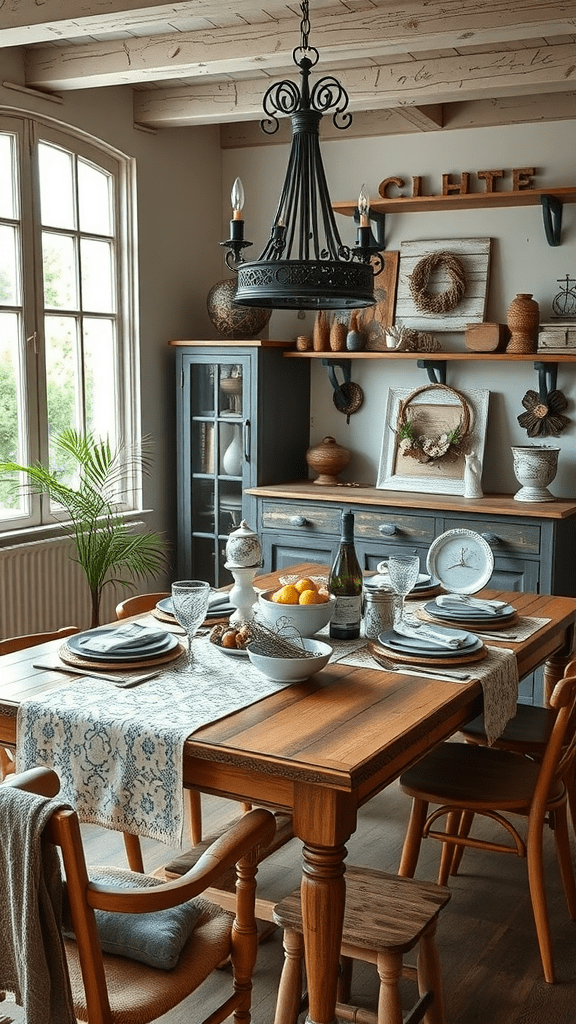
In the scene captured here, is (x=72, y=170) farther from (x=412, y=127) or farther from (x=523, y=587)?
(x=523, y=587)

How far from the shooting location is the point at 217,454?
5289mm

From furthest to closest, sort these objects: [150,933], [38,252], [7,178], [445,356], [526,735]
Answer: [445,356] < [38,252] < [7,178] < [526,735] < [150,933]

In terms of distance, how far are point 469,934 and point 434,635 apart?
2.69ft

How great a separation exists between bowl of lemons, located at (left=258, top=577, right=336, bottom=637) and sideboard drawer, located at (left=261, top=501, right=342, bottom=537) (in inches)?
84.9

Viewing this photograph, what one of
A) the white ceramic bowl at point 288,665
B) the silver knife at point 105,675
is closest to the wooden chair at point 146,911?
the white ceramic bowl at point 288,665

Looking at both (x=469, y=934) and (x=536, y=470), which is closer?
(x=469, y=934)

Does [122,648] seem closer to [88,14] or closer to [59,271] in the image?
[88,14]

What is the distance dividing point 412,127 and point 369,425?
1441 mm

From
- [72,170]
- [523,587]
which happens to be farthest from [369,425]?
[72,170]

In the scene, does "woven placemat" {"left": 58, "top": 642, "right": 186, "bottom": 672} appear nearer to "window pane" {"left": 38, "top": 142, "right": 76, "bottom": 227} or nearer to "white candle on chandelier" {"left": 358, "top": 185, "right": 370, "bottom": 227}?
"white candle on chandelier" {"left": 358, "top": 185, "right": 370, "bottom": 227}

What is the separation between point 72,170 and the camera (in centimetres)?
480

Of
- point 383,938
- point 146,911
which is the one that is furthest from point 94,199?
point 146,911

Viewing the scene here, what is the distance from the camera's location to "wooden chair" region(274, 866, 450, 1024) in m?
2.10

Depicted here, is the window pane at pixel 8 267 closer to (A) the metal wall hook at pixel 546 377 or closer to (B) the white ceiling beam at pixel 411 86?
(B) the white ceiling beam at pixel 411 86
